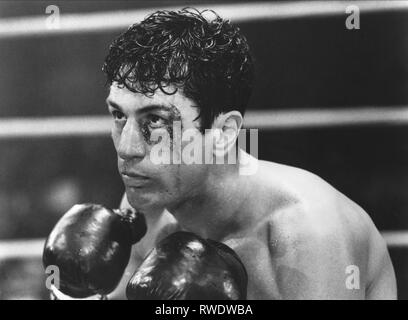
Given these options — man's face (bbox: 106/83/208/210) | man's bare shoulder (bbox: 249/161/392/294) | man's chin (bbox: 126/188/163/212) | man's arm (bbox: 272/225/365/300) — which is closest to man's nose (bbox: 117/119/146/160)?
man's face (bbox: 106/83/208/210)

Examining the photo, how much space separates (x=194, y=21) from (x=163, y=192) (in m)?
0.49

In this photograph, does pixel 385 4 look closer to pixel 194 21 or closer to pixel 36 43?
pixel 194 21

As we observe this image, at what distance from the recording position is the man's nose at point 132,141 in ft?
5.22

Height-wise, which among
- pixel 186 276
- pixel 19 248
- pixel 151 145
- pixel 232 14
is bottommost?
pixel 19 248

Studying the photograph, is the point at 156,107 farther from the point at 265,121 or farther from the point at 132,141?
→ the point at 265,121

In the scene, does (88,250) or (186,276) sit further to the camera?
(88,250)

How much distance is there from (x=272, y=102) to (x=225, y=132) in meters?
0.23

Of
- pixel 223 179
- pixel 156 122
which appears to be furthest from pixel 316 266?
pixel 156 122

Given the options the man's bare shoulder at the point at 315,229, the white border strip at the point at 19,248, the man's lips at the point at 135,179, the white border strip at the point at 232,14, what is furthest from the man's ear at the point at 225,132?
the white border strip at the point at 19,248

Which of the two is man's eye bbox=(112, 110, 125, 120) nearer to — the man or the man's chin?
the man

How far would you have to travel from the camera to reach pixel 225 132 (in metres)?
1.65

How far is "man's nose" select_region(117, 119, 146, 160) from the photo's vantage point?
1.59m

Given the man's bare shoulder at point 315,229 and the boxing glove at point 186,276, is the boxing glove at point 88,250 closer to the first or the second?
the boxing glove at point 186,276

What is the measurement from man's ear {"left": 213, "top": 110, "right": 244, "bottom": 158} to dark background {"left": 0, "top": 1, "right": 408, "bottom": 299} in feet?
0.43
